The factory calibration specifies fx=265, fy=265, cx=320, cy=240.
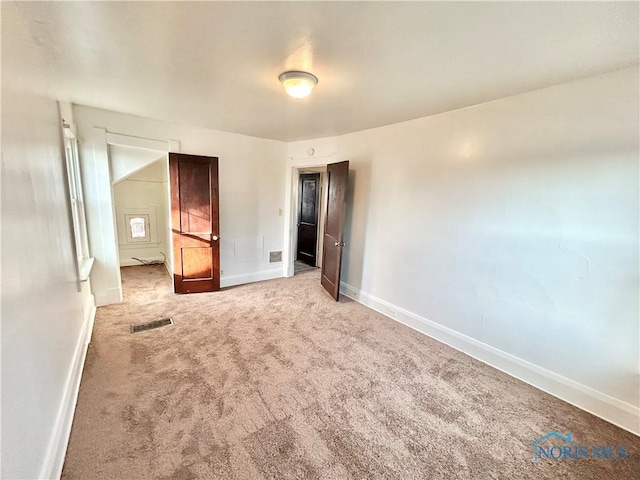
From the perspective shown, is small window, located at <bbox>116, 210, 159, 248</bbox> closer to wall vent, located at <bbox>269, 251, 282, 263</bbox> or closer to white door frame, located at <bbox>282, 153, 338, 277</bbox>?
wall vent, located at <bbox>269, 251, 282, 263</bbox>

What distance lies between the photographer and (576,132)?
6.42ft

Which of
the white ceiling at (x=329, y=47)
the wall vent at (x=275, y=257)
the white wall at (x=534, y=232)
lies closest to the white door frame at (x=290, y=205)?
the wall vent at (x=275, y=257)

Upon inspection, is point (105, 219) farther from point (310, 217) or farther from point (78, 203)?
point (310, 217)

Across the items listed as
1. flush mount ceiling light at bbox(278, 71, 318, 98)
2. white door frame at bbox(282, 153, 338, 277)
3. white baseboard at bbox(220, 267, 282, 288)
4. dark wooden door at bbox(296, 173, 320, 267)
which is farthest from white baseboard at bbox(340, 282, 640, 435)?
dark wooden door at bbox(296, 173, 320, 267)

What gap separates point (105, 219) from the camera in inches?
131

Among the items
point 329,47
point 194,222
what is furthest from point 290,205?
point 329,47

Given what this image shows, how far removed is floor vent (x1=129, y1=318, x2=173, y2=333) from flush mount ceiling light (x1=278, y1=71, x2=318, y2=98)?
2.77 meters

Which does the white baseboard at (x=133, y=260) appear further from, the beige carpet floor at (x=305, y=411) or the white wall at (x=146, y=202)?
the beige carpet floor at (x=305, y=411)

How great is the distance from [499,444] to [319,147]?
395cm

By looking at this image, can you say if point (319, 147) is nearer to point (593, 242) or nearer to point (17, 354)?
point (593, 242)

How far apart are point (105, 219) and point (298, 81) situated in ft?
9.90

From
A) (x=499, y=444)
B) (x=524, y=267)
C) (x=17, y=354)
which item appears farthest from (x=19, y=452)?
(x=524, y=267)

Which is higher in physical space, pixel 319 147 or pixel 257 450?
pixel 319 147

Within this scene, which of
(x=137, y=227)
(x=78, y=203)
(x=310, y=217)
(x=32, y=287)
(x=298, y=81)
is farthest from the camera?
(x=310, y=217)
